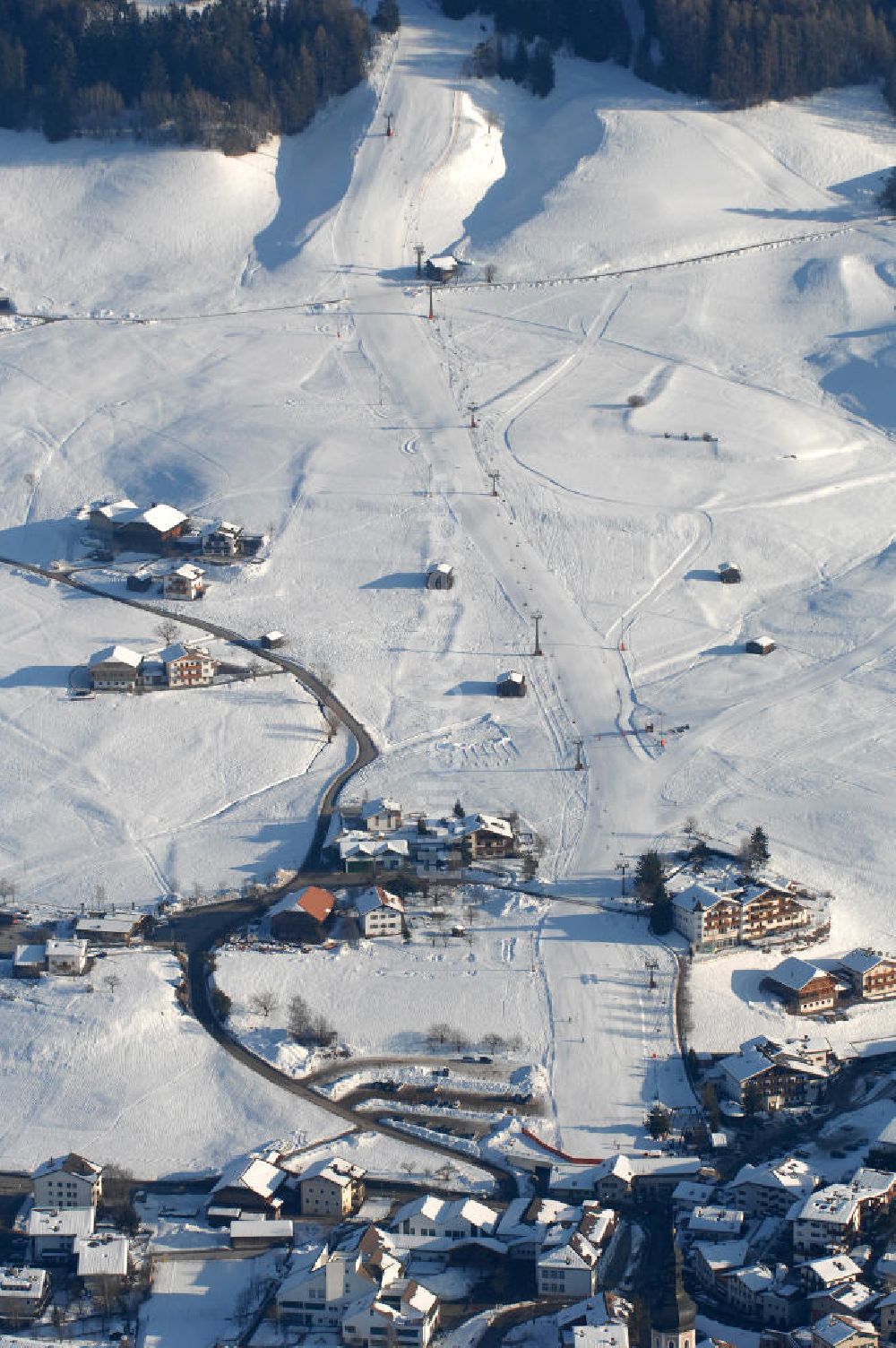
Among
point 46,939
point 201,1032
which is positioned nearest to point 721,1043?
point 201,1032

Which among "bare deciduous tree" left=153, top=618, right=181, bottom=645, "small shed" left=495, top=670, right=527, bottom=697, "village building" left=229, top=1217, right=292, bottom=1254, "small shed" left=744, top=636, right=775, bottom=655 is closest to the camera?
"village building" left=229, top=1217, right=292, bottom=1254

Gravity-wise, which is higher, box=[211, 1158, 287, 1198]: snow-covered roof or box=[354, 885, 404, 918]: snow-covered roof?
Result: box=[211, 1158, 287, 1198]: snow-covered roof

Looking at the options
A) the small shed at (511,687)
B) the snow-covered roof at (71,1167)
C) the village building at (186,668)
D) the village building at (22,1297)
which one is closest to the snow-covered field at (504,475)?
the small shed at (511,687)

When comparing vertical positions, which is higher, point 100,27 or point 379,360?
point 100,27

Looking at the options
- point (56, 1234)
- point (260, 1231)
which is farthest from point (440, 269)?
point (56, 1234)

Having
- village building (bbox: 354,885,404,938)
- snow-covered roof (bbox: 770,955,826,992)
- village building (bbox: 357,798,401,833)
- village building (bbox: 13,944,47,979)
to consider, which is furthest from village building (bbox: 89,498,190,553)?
snow-covered roof (bbox: 770,955,826,992)

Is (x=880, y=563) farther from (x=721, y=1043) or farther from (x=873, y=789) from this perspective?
(x=721, y=1043)

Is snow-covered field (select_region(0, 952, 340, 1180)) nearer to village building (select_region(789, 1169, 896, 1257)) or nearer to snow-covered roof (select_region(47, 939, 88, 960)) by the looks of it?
snow-covered roof (select_region(47, 939, 88, 960))
